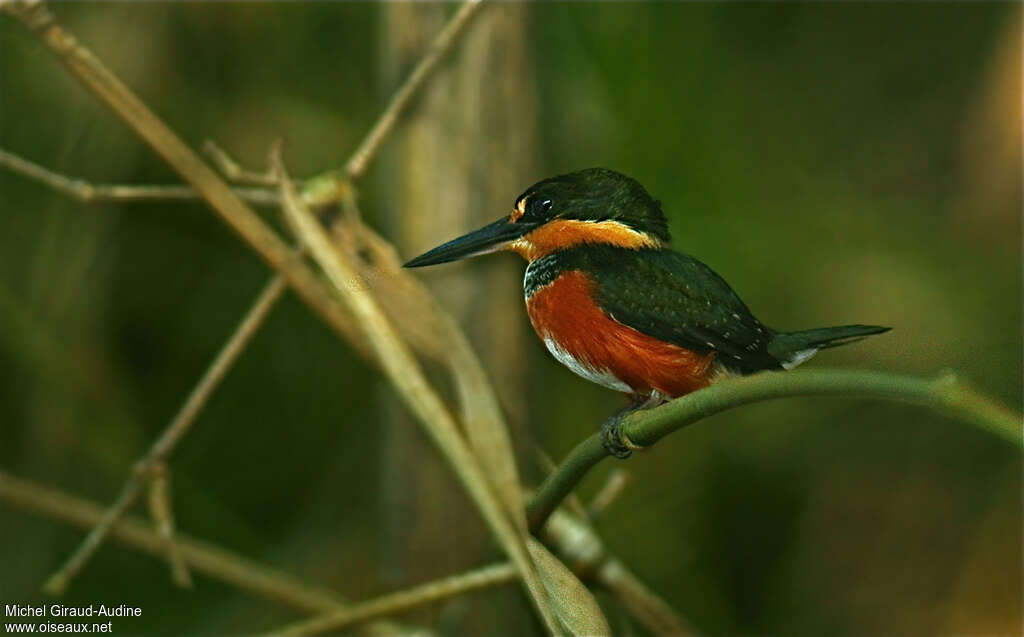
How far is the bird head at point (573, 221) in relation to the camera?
2.33 ft

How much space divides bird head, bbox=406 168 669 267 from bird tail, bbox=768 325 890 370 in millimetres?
99

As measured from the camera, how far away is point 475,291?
1.51m

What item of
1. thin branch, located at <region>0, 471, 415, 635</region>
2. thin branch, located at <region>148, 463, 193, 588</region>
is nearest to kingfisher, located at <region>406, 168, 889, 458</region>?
thin branch, located at <region>148, 463, 193, 588</region>

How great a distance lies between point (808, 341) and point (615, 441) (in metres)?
0.13

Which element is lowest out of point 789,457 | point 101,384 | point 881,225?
point 789,457

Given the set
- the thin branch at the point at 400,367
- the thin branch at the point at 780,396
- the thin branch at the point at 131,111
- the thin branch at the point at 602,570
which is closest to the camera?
the thin branch at the point at 780,396

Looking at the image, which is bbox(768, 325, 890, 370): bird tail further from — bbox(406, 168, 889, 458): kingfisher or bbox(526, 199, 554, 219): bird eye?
bbox(526, 199, 554, 219): bird eye

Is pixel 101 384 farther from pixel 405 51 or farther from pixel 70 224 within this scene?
pixel 405 51

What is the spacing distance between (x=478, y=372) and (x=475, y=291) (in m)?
0.74

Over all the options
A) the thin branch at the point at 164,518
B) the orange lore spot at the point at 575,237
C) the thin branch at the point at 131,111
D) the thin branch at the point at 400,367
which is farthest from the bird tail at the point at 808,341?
the thin branch at the point at 164,518

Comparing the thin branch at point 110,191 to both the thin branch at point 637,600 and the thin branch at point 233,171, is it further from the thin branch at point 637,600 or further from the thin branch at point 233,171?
the thin branch at point 637,600

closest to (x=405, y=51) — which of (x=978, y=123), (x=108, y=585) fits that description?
(x=108, y=585)

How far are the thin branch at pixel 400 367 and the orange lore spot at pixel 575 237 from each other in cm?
13

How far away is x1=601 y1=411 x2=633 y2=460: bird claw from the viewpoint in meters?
0.67
